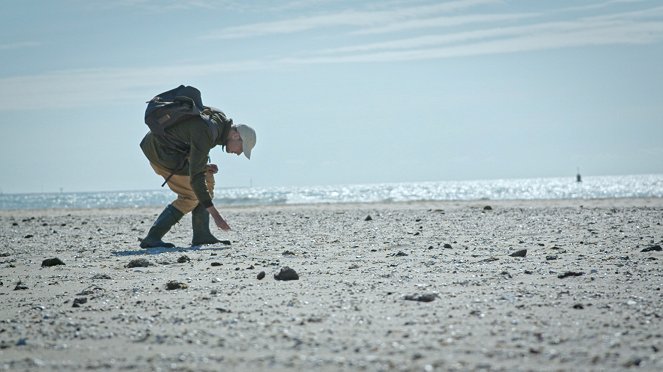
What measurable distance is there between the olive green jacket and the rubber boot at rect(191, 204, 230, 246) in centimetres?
64

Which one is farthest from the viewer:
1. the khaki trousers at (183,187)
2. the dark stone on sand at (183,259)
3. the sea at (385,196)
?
the sea at (385,196)

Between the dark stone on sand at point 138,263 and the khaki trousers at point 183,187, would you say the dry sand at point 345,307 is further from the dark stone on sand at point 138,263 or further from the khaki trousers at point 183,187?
the khaki trousers at point 183,187

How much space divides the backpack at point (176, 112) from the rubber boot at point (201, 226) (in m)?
0.92

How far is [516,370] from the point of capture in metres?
4.01

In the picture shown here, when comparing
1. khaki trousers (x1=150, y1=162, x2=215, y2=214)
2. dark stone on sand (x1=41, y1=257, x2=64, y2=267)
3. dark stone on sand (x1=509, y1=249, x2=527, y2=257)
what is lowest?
dark stone on sand (x1=41, y1=257, x2=64, y2=267)

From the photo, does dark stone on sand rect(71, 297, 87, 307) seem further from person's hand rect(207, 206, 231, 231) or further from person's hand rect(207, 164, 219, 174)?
person's hand rect(207, 164, 219, 174)

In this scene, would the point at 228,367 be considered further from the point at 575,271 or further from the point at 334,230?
the point at 334,230

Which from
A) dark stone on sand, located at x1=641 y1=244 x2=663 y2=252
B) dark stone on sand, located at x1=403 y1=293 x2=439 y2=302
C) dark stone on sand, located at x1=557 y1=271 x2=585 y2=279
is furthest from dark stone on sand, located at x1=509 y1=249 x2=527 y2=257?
dark stone on sand, located at x1=403 y1=293 x2=439 y2=302

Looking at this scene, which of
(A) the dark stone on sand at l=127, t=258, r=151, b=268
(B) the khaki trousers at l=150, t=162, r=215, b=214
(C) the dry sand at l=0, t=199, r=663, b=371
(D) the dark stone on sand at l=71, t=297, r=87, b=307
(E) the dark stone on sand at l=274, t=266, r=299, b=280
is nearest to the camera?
(C) the dry sand at l=0, t=199, r=663, b=371

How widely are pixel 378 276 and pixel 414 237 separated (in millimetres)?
4461

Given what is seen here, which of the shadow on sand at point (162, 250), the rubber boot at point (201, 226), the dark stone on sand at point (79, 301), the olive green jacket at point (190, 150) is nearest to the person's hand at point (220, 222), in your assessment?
the olive green jacket at point (190, 150)

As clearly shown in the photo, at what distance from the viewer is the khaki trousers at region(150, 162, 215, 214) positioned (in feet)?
36.0

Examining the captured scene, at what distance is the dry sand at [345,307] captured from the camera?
4371 millimetres

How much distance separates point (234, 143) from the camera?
10750mm
